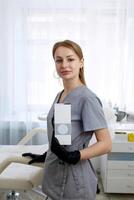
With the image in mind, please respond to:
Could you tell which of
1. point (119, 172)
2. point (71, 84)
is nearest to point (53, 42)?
point (119, 172)

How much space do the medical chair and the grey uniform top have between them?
58cm

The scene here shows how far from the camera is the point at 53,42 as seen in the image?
2.95 metres

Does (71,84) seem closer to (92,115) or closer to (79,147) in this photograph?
(92,115)

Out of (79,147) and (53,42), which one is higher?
(53,42)

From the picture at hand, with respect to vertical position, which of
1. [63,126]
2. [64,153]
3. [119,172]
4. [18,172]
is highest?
[63,126]

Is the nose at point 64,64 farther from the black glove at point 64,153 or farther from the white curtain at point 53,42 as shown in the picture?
the white curtain at point 53,42

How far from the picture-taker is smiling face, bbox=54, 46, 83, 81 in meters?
1.12

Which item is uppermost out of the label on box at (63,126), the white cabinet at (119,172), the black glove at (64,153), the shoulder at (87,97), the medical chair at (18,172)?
the shoulder at (87,97)

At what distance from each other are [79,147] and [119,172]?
→ 57.4 inches

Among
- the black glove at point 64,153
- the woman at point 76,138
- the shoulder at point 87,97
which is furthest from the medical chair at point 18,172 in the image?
the shoulder at point 87,97

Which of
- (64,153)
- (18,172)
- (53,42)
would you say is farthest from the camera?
(53,42)

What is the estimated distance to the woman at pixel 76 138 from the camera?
3.50 ft

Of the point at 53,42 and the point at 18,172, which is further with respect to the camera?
the point at 53,42

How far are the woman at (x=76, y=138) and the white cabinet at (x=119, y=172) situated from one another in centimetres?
127
